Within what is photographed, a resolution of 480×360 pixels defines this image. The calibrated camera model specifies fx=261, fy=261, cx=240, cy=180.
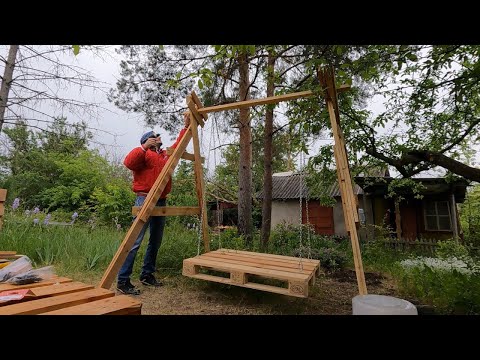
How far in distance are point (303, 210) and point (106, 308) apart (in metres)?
13.2

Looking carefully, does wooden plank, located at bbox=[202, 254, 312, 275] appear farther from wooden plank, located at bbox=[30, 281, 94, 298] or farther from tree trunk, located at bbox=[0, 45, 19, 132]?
tree trunk, located at bbox=[0, 45, 19, 132]

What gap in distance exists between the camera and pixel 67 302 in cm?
126

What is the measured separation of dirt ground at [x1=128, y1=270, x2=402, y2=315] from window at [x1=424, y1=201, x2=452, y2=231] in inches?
387

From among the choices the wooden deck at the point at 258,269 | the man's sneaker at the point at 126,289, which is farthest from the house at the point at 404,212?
the man's sneaker at the point at 126,289

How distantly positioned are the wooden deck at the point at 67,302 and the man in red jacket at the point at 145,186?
1.45 metres

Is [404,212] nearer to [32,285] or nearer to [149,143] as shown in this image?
[149,143]

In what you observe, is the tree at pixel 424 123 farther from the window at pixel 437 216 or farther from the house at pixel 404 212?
the window at pixel 437 216

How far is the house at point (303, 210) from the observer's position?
1304 cm

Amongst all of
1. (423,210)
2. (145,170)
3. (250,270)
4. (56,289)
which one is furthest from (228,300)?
(423,210)

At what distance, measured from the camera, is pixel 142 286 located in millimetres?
3232

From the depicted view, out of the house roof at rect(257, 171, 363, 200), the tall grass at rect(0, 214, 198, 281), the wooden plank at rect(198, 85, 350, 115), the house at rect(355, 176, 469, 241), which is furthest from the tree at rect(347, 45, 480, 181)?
the house roof at rect(257, 171, 363, 200)

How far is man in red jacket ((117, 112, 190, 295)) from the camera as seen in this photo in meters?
2.96
